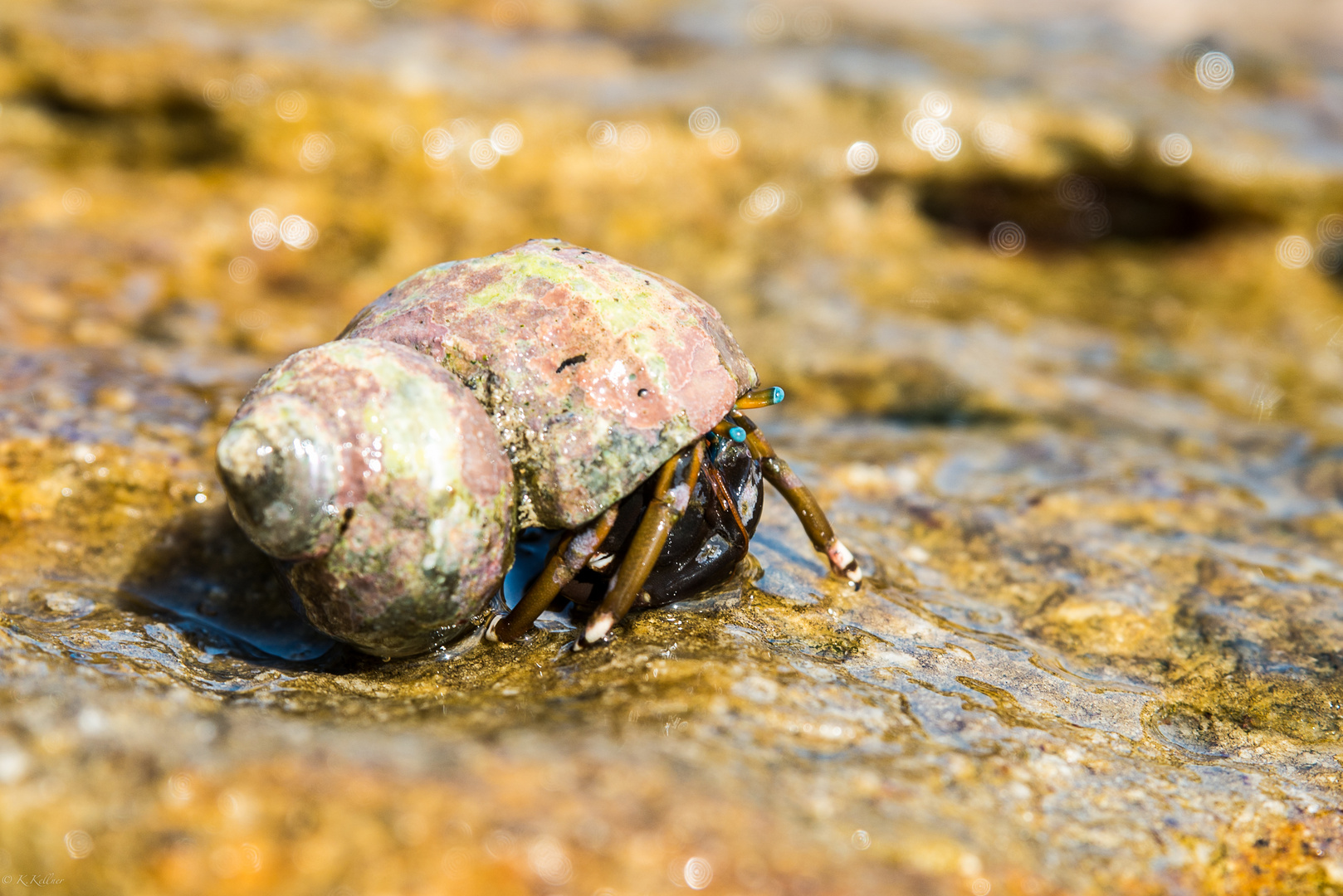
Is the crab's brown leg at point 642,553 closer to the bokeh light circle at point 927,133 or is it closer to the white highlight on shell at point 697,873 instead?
the white highlight on shell at point 697,873

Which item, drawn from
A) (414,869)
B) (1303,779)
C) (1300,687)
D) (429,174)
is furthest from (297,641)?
(429,174)

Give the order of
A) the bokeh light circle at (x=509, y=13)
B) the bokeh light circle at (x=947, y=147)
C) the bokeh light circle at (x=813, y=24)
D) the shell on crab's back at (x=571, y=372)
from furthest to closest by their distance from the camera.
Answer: the bokeh light circle at (x=813, y=24), the bokeh light circle at (x=509, y=13), the bokeh light circle at (x=947, y=147), the shell on crab's back at (x=571, y=372)

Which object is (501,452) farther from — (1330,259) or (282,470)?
(1330,259)

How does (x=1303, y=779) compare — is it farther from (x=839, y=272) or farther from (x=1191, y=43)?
(x=1191, y=43)

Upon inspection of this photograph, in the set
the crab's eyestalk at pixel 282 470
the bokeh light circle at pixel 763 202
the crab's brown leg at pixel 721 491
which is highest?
the bokeh light circle at pixel 763 202

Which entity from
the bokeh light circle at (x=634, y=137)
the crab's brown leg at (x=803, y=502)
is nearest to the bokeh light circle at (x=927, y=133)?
the bokeh light circle at (x=634, y=137)

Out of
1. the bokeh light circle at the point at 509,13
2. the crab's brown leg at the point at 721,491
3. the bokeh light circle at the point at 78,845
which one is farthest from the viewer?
the bokeh light circle at the point at 509,13

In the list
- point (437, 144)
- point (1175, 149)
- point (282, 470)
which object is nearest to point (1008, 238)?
point (1175, 149)
